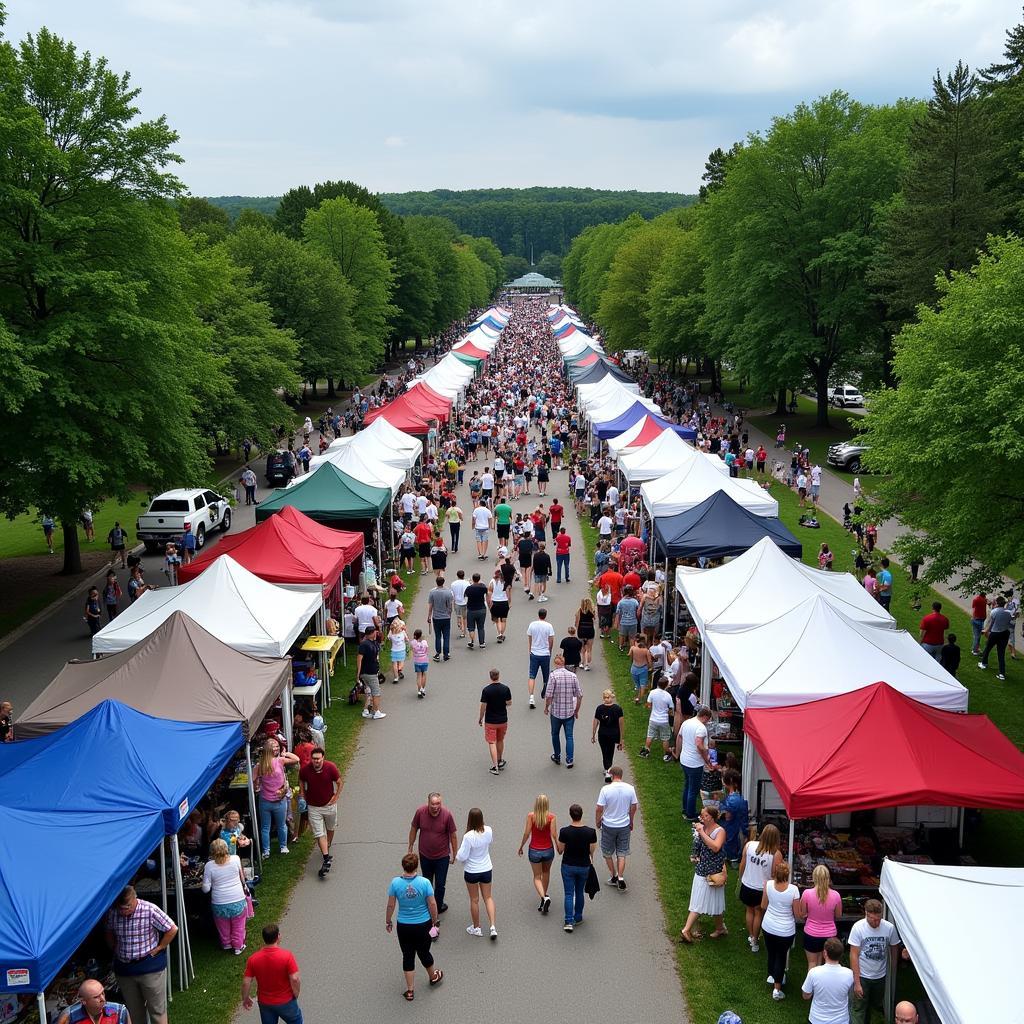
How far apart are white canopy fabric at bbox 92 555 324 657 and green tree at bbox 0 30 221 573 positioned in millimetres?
5526

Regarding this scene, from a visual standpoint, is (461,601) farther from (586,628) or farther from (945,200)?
(945,200)

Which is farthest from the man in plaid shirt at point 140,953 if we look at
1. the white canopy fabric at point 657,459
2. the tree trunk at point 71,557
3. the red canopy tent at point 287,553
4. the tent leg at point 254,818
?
the tree trunk at point 71,557

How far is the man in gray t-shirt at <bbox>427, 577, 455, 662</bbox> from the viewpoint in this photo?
639 inches

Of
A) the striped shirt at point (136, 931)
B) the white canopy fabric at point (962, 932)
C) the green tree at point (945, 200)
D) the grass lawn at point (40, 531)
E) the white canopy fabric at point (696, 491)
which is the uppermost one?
the green tree at point (945, 200)

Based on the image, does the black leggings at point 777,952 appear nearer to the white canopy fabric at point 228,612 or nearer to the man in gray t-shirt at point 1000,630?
the white canopy fabric at point 228,612

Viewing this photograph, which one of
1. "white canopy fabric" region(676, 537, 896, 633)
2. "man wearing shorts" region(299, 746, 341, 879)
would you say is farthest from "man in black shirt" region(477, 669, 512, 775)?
"white canopy fabric" region(676, 537, 896, 633)

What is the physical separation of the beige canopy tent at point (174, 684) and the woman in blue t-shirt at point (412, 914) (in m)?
2.88

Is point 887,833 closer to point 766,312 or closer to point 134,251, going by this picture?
point 134,251

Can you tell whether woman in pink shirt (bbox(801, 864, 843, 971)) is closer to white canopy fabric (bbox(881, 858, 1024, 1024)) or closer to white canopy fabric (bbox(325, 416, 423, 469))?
white canopy fabric (bbox(881, 858, 1024, 1024))

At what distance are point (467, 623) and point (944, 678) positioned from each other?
8342mm

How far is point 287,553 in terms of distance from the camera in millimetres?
15922

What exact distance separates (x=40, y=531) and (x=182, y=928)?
2325 cm

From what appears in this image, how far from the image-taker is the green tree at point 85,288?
60.1ft

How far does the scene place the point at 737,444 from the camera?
35.1 metres
